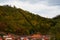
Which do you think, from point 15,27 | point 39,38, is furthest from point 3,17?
point 39,38

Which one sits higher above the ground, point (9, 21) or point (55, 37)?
point (9, 21)

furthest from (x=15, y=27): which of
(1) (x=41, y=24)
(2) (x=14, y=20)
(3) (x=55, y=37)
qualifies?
(3) (x=55, y=37)

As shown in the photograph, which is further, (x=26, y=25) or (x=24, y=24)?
(x=24, y=24)

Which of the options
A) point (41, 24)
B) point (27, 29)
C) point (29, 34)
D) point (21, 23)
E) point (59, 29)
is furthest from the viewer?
point (41, 24)

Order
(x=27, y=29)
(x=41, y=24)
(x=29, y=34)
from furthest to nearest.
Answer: (x=41, y=24) < (x=27, y=29) < (x=29, y=34)

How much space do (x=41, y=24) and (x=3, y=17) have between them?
42.5 ft

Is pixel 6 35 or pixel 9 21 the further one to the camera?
pixel 9 21

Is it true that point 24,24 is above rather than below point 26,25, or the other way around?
above

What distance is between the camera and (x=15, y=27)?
210 ft

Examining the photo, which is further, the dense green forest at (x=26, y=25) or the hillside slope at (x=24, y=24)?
the hillside slope at (x=24, y=24)

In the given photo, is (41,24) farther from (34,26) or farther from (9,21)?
(9,21)

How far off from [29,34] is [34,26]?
11237 millimetres

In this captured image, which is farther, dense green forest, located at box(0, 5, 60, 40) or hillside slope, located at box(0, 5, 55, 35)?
hillside slope, located at box(0, 5, 55, 35)

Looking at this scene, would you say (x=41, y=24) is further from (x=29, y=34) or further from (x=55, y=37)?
(x=55, y=37)
